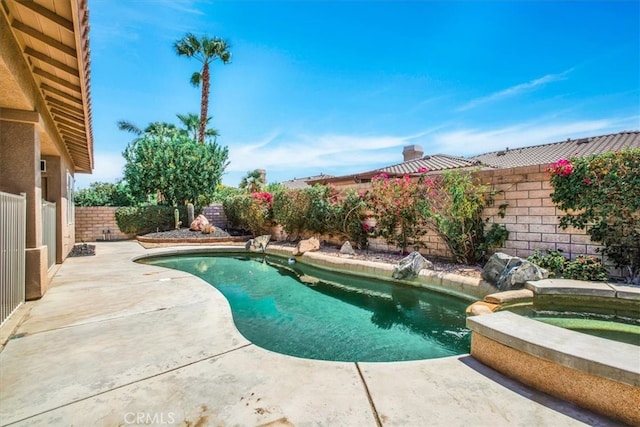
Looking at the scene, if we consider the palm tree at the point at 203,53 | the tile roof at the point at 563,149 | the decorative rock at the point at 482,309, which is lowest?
the decorative rock at the point at 482,309

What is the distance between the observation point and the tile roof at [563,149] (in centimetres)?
1189

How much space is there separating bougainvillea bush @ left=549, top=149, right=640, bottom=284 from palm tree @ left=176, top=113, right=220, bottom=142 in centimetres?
2198

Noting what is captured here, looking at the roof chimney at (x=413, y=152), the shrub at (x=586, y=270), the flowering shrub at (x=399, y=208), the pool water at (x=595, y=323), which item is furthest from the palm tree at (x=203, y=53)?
the pool water at (x=595, y=323)

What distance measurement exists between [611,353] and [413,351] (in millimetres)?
1807

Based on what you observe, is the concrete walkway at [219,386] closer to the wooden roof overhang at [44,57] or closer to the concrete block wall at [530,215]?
the wooden roof overhang at [44,57]

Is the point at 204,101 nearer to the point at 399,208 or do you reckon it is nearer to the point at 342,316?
the point at 399,208

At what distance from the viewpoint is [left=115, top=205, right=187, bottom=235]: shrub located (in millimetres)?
15133

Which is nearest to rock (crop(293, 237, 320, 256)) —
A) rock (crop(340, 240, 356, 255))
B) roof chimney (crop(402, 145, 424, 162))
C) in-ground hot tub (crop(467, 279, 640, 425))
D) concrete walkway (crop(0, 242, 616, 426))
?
rock (crop(340, 240, 356, 255))

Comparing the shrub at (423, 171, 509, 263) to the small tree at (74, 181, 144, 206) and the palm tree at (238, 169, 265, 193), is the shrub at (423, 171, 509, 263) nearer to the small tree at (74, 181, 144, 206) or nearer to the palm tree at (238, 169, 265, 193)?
the small tree at (74, 181, 144, 206)

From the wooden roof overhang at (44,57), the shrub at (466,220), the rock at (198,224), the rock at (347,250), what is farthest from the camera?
the rock at (198,224)

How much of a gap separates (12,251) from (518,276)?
24.4ft

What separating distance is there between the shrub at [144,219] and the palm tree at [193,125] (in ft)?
29.6

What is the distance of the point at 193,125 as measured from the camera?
22.8 m

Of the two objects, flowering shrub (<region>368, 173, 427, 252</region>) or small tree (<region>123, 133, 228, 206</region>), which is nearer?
flowering shrub (<region>368, 173, 427, 252</region>)
